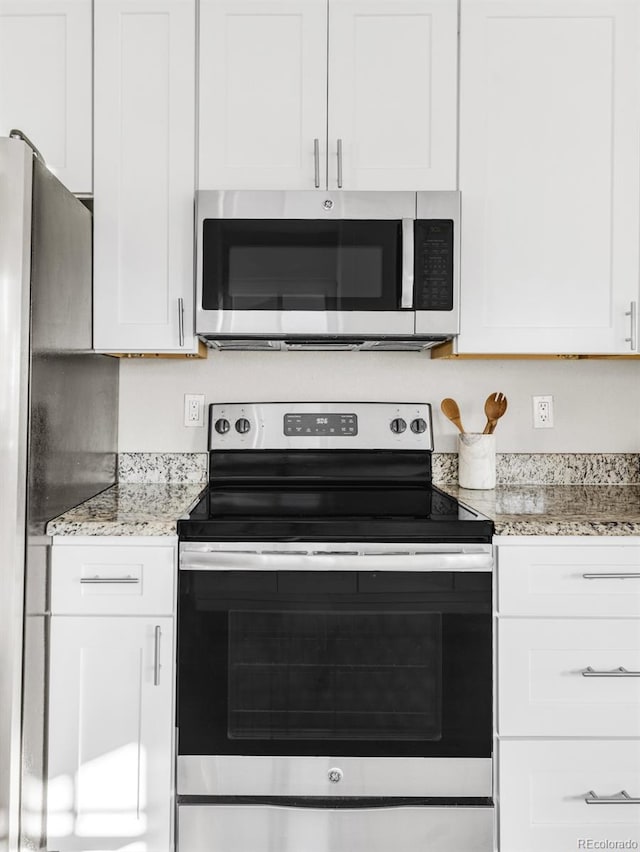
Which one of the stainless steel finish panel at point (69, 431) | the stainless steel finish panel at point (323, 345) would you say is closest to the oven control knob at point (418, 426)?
the stainless steel finish panel at point (323, 345)

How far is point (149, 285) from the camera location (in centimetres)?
191

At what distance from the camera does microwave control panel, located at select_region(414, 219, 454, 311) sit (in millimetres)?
1867

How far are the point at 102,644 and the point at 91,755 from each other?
0.26m

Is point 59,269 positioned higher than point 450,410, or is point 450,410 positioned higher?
point 59,269

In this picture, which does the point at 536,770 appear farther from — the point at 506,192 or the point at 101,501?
the point at 506,192

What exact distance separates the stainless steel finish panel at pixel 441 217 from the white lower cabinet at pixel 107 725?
1.02 metres

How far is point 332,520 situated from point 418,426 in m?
0.70

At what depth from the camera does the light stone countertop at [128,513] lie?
5.24 ft

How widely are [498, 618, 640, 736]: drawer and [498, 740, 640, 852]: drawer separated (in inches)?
1.6

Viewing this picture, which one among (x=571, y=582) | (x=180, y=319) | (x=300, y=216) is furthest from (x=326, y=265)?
(x=571, y=582)

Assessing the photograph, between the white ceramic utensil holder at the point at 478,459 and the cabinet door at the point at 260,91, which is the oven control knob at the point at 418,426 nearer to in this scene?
the white ceramic utensil holder at the point at 478,459

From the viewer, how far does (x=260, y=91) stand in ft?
6.22

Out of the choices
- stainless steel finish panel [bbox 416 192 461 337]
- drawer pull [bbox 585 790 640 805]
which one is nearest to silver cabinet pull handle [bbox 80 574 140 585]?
stainless steel finish panel [bbox 416 192 461 337]

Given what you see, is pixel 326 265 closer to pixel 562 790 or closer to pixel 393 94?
pixel 393 94
